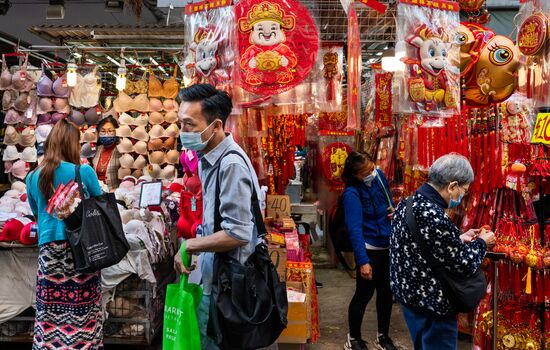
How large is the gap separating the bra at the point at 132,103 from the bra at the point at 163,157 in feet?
1.93

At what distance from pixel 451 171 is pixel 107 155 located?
17.5ft

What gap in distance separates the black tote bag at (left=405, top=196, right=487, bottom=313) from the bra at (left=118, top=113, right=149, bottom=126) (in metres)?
4.97

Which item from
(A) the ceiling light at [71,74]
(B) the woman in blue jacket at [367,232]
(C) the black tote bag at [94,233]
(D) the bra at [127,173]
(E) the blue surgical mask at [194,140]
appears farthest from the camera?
(D) the bra at [127,173]

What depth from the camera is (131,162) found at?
675 cm

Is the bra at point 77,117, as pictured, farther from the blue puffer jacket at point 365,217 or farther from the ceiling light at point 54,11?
the blue puffer jacket at point 365,217

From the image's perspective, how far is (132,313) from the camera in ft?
13.0

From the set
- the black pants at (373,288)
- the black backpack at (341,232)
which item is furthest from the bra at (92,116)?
the black pants at (373,288)

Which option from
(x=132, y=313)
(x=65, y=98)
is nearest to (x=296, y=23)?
(x=132, y=313)

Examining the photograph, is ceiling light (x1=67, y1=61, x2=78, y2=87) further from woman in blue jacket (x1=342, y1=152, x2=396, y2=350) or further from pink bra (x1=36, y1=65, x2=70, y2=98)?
woman in blue jacket (x1=342, y1=152, x2=396, y2=350)

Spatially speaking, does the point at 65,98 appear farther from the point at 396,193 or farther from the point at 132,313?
the point at 396,193

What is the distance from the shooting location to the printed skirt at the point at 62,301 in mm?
2984

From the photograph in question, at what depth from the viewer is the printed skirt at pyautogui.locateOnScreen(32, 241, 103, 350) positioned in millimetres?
2984

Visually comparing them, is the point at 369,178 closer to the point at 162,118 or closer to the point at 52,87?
the point at 162,118

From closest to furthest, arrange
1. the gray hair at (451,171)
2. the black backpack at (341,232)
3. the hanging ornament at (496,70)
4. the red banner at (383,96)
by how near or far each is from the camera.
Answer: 1. the gray hair at (451,171)
2. the hanging ornament at (496,70)
3. the black backpack at (341,232)
4. the red banner at (383,96)
